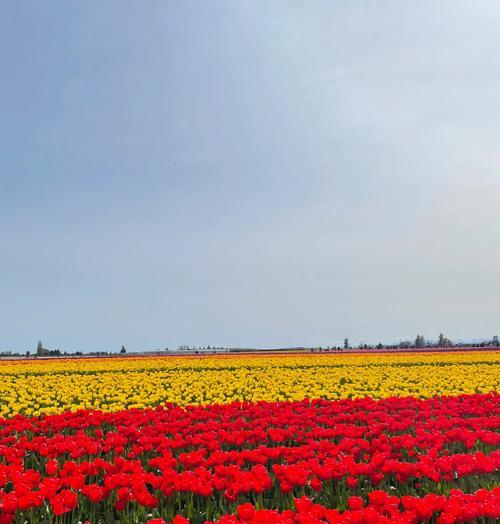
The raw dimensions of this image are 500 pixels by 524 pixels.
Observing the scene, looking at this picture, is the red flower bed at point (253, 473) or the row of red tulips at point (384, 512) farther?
the red flower bed at point (253, 473)

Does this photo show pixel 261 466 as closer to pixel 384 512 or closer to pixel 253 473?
pixel 253 473

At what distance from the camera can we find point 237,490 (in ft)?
17.7

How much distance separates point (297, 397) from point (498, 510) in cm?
1027

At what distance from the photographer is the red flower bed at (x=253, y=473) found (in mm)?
4809

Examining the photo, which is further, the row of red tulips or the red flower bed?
the red flower bed

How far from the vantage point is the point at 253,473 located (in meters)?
5.80

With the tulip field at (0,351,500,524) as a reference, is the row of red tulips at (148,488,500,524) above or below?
above

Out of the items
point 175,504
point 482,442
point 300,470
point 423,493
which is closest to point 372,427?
point 482,442

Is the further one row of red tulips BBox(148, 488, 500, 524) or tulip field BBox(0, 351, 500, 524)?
tulip field BBox(0, 351, 500, 524)

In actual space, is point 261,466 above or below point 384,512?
above

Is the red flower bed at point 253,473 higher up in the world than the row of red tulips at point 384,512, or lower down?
lower down

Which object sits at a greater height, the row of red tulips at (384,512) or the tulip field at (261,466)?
the row of red tulips at (384,512)

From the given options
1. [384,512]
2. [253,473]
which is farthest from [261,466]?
[384,512]

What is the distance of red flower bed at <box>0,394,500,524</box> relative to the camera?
15.8ft
